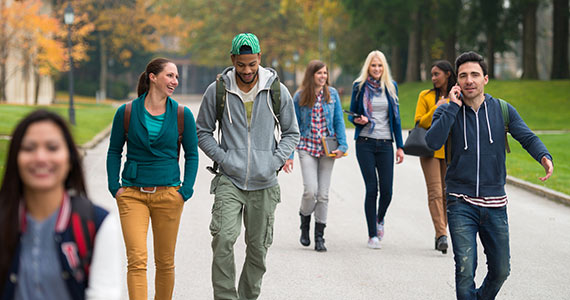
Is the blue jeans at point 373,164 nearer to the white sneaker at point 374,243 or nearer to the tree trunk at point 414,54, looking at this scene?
the white sneaker at point 374,243

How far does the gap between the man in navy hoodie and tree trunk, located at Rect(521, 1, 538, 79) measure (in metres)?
34.4

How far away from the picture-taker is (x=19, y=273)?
289cm

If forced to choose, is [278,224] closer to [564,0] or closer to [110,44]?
[564,0]

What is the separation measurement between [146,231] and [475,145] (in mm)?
2168

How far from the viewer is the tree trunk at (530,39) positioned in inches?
1512

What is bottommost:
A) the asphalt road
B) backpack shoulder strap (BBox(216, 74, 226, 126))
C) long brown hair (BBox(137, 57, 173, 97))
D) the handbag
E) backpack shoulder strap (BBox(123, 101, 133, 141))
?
the asphalt road

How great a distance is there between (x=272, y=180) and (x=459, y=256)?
4.46ft

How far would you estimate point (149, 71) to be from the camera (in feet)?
18.1

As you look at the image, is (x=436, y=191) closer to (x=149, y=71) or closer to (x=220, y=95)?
(x=220, y=95)

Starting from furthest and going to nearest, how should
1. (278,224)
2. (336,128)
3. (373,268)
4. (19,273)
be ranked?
(278,224), (336,128), (373,268), (19,273)

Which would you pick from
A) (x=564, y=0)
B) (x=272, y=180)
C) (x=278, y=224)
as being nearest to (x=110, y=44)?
(x=564, y=0)

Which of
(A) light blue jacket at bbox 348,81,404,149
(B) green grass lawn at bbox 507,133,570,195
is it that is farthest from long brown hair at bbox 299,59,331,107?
(B) green grass lawn at bbox 507,133,570,195

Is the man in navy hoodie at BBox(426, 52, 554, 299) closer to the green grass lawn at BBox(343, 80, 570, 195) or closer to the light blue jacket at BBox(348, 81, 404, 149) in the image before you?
the light blue jacket at BBox(348, 81, 404, 149)

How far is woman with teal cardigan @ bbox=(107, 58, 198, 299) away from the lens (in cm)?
540
